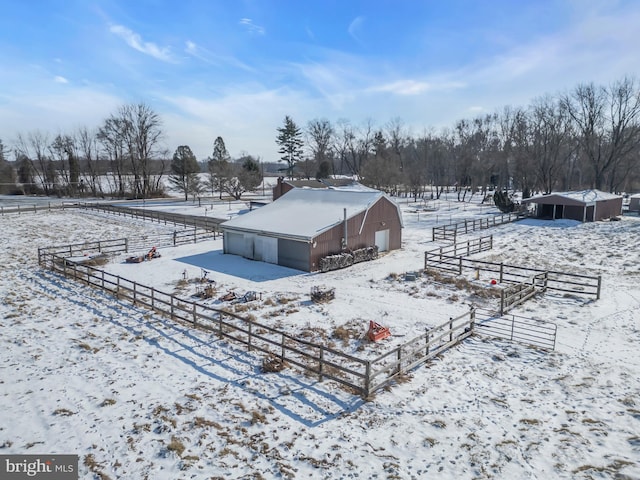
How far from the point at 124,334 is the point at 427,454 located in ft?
35.8

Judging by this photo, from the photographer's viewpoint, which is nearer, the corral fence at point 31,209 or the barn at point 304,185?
the corral fence at point 31,209

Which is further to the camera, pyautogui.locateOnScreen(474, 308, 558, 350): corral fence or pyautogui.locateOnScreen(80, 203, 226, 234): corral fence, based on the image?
pyautogui.locateOnScreen(80, 203, 226, 234): corral fence

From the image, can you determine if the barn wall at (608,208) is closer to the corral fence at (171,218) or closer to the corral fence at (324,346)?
the corral fence at (324,346)

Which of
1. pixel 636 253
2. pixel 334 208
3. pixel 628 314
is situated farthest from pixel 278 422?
pixel 636 253

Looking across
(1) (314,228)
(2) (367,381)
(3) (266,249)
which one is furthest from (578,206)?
(2) (367,381)

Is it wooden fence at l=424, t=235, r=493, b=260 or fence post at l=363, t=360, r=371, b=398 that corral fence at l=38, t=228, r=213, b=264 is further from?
fence post at l=363, t=360, r=371, b=398

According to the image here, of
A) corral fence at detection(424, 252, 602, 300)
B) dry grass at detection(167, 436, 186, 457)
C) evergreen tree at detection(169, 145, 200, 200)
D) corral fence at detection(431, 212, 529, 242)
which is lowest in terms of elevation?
dry grass at detection(167, 436, 186, 457)

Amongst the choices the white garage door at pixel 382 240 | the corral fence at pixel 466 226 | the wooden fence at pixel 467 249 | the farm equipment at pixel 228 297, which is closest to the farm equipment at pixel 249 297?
the farm equipment at pixel 228 297

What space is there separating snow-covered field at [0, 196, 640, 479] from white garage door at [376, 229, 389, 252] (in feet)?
27.2

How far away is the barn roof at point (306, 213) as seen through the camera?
77.1 ft

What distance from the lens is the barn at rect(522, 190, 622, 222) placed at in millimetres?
37906

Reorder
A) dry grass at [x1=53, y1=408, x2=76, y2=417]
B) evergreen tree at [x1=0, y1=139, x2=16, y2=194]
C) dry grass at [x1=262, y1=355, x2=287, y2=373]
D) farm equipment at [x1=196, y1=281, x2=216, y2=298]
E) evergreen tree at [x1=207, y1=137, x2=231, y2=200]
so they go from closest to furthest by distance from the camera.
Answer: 1. dry grass at [x1=53, y1=408, x2=76, y2=417]
2. dry grass at [x1=262, y1=355, x2=287, y2=373]
3. farm equipment at [x1=196, y1=281, x2=216, y2=298]
4. evergreen tree at [x1=207, y1=137, x2=231, y2=200]
5. evergreen tree at [x1=0, y1=139, x2=16, y2=194]

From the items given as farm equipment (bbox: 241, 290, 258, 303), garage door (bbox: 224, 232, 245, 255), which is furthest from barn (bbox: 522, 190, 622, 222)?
farm equipment (bbox: 241, 290, 258, 303)

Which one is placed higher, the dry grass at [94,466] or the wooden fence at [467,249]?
the wooden fence at [467,249]
